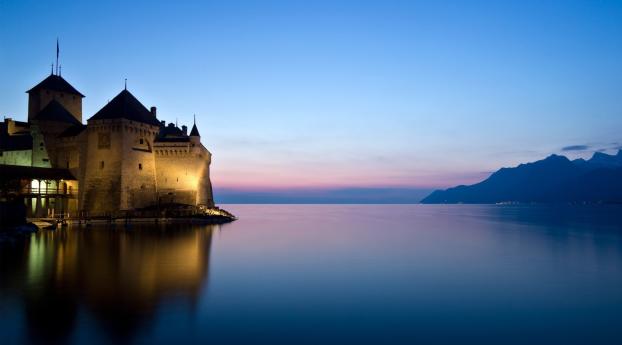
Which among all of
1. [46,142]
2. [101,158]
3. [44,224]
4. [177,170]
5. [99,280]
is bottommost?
[99,280]

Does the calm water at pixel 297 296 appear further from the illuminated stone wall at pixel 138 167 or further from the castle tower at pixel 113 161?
the illuminated stone wall at pixel 138 167

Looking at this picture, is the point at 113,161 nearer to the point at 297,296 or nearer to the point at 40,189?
the point at 40,189

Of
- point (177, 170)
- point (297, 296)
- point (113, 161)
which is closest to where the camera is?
point (297, 296)

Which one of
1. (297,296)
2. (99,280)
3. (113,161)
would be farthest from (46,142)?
(297,296)

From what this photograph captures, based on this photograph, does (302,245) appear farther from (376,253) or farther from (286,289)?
(286,289)

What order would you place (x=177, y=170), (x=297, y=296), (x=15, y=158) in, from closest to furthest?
(x=297, y=296)
(x=15, y=158)
(x=177, y=170)

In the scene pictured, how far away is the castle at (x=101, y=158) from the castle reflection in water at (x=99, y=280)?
1592cm

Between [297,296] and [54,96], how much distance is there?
47.6m

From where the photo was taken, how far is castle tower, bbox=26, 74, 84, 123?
48500 millimetres

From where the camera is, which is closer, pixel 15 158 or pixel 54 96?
pixel 15 158

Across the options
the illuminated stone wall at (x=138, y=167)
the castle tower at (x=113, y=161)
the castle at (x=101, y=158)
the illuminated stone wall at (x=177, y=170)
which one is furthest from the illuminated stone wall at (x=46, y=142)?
the illuminated stone wall at (x=177, y=170)

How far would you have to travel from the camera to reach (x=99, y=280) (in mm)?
15695

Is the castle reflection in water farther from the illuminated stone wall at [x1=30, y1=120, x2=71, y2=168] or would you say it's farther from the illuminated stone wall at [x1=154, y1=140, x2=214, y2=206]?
the illuminated stone wall at [x1=154, y1=140, x2=214, y2=206]

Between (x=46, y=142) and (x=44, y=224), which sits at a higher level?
(x=46, y=142)
